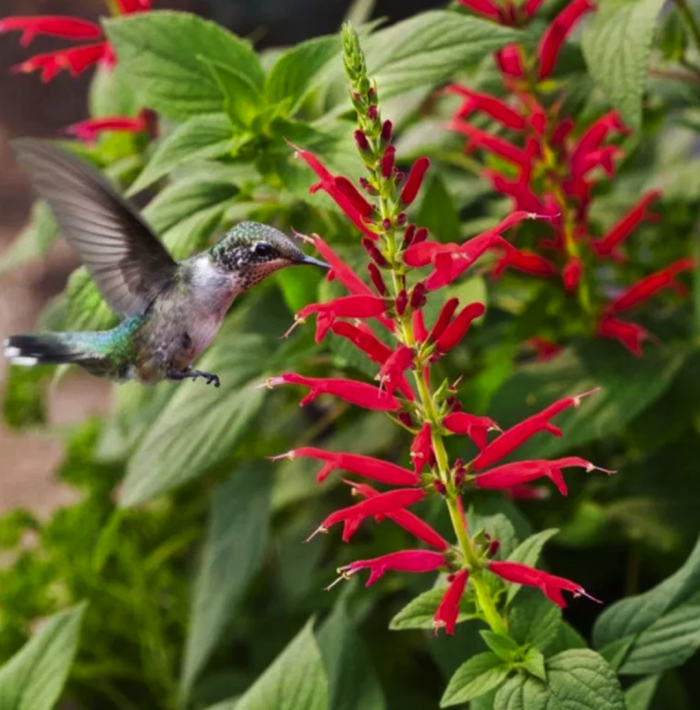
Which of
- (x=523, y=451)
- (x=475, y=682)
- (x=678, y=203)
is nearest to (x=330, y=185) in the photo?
(x=475, y=682)

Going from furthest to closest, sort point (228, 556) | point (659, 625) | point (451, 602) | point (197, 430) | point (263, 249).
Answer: point (228, 556) < point (197, 430) < point (659, 625) < point (451, 602) < point (263, 249)

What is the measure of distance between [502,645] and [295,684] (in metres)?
0.19

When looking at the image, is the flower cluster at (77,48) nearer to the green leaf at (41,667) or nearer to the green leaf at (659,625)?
the green leaf at (41,667)

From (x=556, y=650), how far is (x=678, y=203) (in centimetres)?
59

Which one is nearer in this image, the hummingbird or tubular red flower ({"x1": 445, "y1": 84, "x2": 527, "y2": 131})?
the hummingbird

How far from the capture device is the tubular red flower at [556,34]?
822mm

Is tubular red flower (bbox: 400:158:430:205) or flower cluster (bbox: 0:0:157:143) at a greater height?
tubular red flower (bbox: 400:158:430:205)

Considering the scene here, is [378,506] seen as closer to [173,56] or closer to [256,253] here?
[256,253]

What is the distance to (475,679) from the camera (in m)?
0.56

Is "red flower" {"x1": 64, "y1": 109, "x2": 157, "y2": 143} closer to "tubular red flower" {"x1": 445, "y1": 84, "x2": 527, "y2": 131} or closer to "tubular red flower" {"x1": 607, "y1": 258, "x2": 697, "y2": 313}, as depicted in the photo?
"tubular red flower" {"x1": 445, "y1": 84, "x2": 527, "y2": 131}

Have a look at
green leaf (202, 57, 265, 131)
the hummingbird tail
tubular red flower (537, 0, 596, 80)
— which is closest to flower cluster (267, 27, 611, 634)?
the hummingbird tail

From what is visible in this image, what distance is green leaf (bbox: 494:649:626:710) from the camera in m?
0.52

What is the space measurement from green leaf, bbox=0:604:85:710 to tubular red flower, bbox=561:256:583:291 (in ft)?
1.41

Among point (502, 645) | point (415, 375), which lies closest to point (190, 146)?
point (415, 375)
